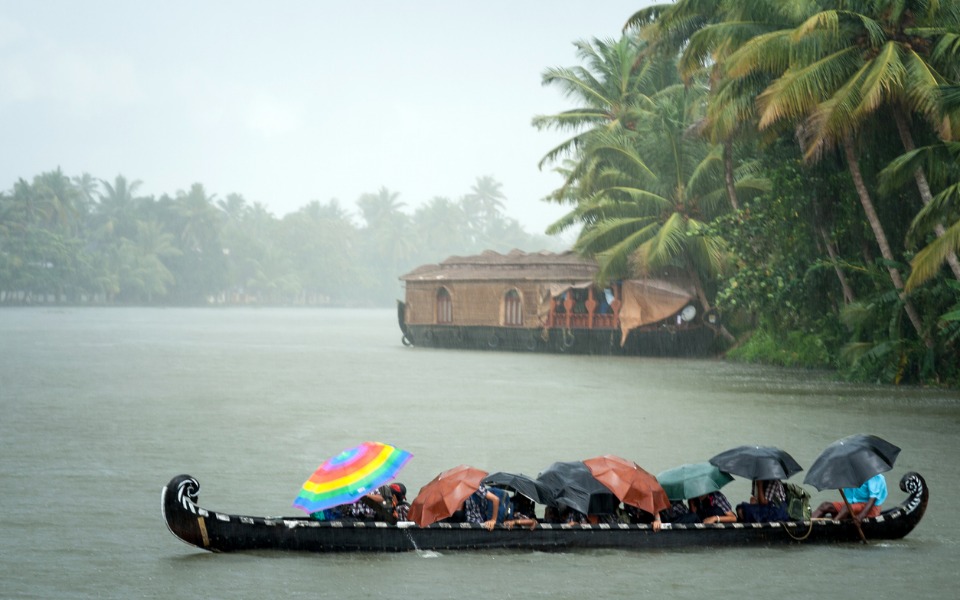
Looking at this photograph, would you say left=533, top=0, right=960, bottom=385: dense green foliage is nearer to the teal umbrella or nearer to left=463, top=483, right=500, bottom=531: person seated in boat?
the teal umbrella

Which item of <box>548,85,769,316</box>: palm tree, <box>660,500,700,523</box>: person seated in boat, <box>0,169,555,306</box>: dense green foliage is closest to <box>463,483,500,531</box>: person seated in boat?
<box>660,500,700,523</box>: person seated in boat

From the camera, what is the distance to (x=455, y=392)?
68.7 ft

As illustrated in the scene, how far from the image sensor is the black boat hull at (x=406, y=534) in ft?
25.4

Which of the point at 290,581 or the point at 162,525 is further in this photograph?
the point at 162,525

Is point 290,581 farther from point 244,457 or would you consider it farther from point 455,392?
point 455,392

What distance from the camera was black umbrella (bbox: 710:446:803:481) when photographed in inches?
311

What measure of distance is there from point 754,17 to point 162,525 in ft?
51.5

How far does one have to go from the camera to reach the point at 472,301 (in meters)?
35.8

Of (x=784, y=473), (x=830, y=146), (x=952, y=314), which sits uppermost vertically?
(x=830, y=146)

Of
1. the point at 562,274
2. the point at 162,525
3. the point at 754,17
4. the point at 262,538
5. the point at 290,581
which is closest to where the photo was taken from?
the point at 290,581

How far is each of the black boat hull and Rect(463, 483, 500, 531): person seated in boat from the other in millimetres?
111

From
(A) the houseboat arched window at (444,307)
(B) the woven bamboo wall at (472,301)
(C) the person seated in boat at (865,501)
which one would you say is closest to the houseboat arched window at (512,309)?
(B) the woven bamboo wall at (472,301)

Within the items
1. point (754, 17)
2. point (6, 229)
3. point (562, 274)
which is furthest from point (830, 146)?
point (6, 229)

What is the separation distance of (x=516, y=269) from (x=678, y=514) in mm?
27081
